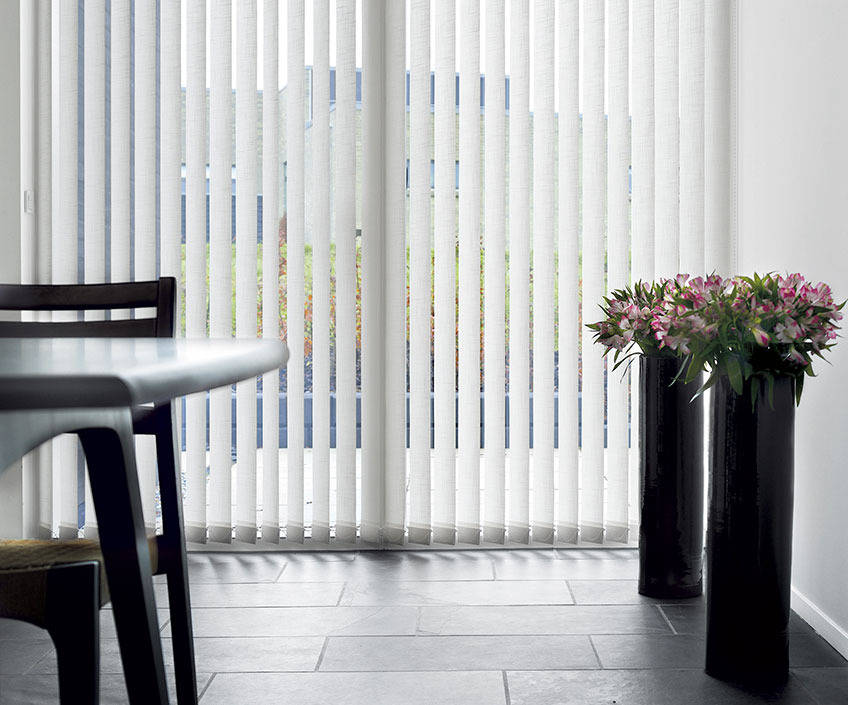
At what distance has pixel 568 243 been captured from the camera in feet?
9.66

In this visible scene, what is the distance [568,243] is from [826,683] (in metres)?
1.57

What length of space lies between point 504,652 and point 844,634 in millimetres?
814

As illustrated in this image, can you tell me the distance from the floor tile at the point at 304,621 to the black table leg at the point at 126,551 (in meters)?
1.31

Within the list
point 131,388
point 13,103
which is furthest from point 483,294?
point 131,388

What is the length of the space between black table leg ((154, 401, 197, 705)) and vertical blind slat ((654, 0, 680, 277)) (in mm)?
1913

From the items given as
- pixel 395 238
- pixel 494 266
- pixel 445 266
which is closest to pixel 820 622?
pixel 494 266

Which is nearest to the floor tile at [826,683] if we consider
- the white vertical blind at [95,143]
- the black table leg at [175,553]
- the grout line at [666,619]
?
the grout line at [666,619]

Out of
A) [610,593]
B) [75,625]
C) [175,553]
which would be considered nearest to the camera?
[75,625]

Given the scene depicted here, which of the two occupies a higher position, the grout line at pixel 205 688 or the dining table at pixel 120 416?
the dining table at pixel 120 416

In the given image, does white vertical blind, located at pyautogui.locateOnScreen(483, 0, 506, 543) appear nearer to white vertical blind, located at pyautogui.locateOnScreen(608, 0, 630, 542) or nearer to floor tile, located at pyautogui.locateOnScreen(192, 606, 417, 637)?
white vertical blind, located at pyautogui.locateOnScreen(608, 0, 630, 542)

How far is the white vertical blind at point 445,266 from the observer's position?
116 inches

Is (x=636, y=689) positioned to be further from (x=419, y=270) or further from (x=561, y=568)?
(x=419, y=270)

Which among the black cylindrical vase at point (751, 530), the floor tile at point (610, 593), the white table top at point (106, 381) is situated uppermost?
the white table top at point (106, 381)

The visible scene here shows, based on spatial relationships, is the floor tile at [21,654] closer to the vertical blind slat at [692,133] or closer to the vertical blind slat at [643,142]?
the vertical blind slat at [643,142]
